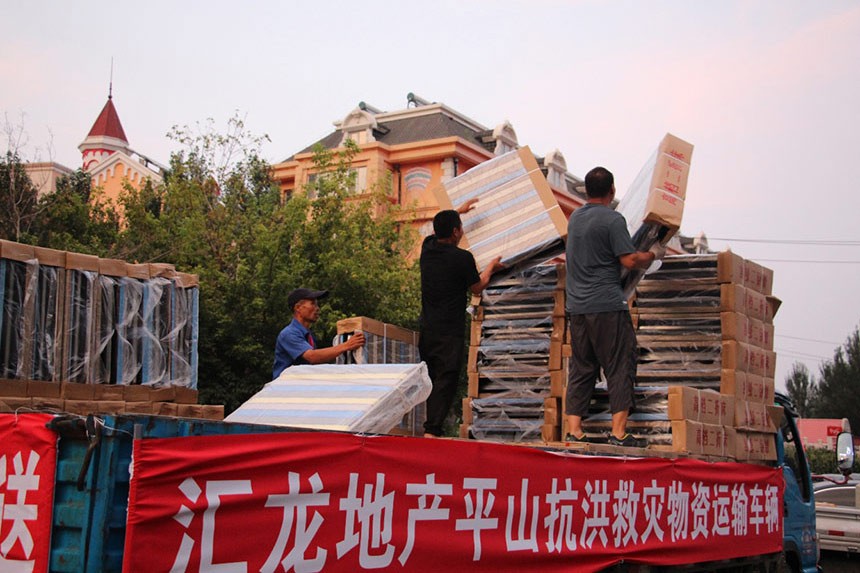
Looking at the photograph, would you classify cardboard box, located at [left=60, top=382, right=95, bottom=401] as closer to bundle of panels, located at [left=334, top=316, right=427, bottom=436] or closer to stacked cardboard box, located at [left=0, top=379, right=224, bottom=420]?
→ stacked cardboard box, located at [left=0, top=379, right=224, bottom=420]

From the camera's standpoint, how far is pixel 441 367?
6.68 metres

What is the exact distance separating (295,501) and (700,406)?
397 cm

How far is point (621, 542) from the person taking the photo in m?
5.61

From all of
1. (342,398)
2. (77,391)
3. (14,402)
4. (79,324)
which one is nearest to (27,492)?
(342,398)

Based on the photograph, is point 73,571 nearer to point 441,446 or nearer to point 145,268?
point 441,446

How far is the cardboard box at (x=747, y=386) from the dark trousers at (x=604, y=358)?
99 cm

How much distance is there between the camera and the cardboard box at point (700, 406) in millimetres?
6535

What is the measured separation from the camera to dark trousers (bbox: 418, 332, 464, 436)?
648 centimetres

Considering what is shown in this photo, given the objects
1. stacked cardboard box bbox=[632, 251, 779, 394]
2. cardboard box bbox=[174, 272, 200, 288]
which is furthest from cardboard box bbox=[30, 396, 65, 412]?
stacked cardboard box bbox=[632, 251, 779, 394]

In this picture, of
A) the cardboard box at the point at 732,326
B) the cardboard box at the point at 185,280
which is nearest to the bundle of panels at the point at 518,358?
the cardboard box at the point at 732,326

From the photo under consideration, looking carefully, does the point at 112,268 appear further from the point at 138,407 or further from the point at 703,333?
the point at 703,333

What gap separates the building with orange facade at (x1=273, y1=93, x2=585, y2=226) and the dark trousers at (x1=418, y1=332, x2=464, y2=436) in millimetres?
33152

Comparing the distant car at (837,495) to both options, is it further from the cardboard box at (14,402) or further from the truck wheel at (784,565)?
the cardboard box at (14,402)

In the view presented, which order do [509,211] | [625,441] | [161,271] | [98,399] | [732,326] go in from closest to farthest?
[98,399] < [625,441] < [161,271] < [732,326] < [509,211]
